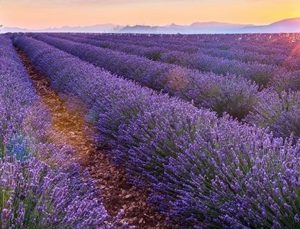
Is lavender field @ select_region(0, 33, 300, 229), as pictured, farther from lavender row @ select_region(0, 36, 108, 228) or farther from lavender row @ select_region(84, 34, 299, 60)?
lavender row @ select_region(84, 34, 299, 60)

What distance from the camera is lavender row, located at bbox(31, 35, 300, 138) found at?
15.0ft

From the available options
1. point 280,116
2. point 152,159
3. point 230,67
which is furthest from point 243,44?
point 152,159

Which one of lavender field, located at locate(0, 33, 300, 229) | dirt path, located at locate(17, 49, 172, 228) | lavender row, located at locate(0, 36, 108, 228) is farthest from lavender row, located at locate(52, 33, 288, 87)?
lavender row, located at locate(0, 36, 108, 228)

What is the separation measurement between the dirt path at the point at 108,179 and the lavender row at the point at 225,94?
5.11 feet

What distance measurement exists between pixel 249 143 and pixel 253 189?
66cm

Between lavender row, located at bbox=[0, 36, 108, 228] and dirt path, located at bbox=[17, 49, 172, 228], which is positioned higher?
lavender row, located at bbox=[0, 36, 108, 228]

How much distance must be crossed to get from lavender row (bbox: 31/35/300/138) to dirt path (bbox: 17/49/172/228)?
5.11 feet

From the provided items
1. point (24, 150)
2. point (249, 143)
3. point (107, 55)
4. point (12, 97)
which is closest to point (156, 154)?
point (249, 143)

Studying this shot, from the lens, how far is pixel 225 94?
5.94 meters

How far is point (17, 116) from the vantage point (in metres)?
3.71

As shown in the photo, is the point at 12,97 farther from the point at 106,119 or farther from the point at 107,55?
the point at 107,55

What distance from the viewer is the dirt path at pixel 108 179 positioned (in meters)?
3.43

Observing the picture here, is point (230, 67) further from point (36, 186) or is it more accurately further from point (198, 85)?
point (36, 186)

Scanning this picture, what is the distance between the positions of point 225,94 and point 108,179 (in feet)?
8.11
